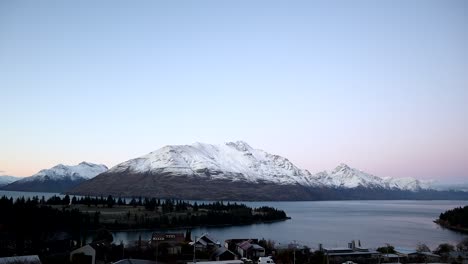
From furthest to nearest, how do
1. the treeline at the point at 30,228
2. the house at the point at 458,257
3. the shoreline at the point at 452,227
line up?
the shoreline at the point at 452,227, the treeline at the point at 30,228, the house at the point at 458,257

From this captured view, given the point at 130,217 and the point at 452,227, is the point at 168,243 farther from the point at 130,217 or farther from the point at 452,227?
the point at 452,227

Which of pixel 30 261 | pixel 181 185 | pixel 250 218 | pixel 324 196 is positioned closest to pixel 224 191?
pixel 181 185

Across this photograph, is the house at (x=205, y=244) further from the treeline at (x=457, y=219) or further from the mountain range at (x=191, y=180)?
the mountain range at (x=191, y=180)

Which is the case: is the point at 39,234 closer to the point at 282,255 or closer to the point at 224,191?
the point at 282,255

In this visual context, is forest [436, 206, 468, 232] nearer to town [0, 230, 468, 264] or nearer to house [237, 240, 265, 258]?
town [0, 230, 468, 264]

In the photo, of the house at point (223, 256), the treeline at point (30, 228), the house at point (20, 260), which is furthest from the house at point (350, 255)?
the treeline at point (30, 228)

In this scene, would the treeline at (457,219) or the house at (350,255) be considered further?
the treeline at (457,219)

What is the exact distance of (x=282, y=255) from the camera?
66.6 ft

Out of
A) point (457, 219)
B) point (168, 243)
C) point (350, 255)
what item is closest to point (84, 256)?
point (168, 243)

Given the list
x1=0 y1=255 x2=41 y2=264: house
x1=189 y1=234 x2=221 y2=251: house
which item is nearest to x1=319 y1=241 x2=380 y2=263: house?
x1=189 y1=234 x2=221 y2=251: house

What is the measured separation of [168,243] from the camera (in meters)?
24.1

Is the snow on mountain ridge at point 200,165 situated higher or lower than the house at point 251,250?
higher

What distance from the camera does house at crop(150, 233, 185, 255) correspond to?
22719 millimetres

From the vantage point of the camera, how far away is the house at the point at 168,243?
22719 mm
